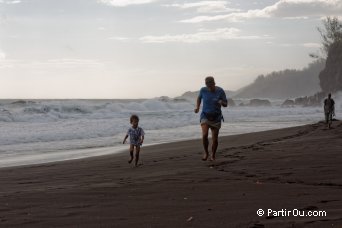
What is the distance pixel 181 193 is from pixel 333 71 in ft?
234

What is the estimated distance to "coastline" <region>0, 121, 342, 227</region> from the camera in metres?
4.41

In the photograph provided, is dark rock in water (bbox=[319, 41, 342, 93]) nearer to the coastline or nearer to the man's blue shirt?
the man's blue shirt

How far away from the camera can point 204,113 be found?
9273mm

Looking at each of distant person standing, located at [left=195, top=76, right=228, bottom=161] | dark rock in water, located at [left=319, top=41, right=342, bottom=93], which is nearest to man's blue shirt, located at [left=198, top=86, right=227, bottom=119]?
distant person standing, located at [left=195, top=76, right=228, bottom=161]

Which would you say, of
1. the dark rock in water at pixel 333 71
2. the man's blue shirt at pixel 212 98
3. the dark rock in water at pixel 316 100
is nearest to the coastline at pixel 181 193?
the man's blue shirt at pixel 212 98

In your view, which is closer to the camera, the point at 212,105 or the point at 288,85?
the point at 212,105

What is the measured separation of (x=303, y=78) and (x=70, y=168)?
154364 mm

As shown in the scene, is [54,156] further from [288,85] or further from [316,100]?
[288,85]

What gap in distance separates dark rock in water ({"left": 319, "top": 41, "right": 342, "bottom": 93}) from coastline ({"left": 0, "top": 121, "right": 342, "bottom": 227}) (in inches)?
2567

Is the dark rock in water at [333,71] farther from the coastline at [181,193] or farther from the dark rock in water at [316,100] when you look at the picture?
the coastline at [181,193]

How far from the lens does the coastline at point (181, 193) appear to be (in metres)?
4.41

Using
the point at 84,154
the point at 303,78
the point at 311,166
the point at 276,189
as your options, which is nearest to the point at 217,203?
the point at 276,189

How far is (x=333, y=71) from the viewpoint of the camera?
72500 mm

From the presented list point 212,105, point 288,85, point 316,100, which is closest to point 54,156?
point 212,105
